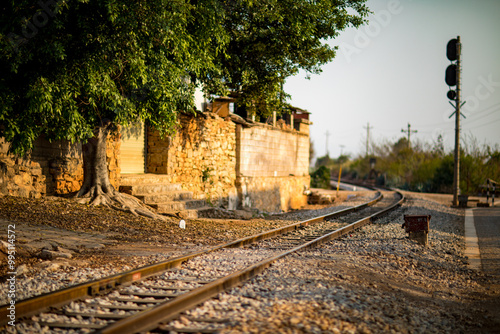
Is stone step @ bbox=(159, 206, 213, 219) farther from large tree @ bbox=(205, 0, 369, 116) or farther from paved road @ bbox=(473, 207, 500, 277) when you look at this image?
paved road @ bbox=(473, 207, 500, 277)

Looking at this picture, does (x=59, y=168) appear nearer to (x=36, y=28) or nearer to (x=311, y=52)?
(x=36, y=28)

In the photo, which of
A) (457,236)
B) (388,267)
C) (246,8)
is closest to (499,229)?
(457,236)

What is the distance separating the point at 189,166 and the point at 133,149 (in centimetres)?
216

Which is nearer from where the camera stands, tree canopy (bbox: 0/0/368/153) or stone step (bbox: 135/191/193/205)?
tree canopy (bbox: 0/0/368/153)

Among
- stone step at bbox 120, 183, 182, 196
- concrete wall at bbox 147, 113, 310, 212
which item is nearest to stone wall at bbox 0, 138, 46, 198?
stone step at bbox 120, 183, 182, 196

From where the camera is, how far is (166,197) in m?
13.8

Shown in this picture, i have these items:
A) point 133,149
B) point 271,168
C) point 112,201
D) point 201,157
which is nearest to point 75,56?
point 112,201

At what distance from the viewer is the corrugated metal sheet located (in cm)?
1480

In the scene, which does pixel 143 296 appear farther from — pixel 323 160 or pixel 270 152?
pixel 323 160

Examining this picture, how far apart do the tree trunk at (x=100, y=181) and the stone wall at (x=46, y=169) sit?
1.22 ft

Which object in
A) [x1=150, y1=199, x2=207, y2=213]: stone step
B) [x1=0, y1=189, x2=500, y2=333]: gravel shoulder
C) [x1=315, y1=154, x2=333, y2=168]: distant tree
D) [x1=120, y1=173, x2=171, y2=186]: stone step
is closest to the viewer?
[x1=0, y1=189, x2=500, y2=333]: gravel shoulder

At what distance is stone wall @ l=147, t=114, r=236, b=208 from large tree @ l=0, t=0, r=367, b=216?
8.64 ft

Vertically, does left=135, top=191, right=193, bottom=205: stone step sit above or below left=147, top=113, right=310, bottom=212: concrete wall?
below

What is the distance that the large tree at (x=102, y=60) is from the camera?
8.41 metres
